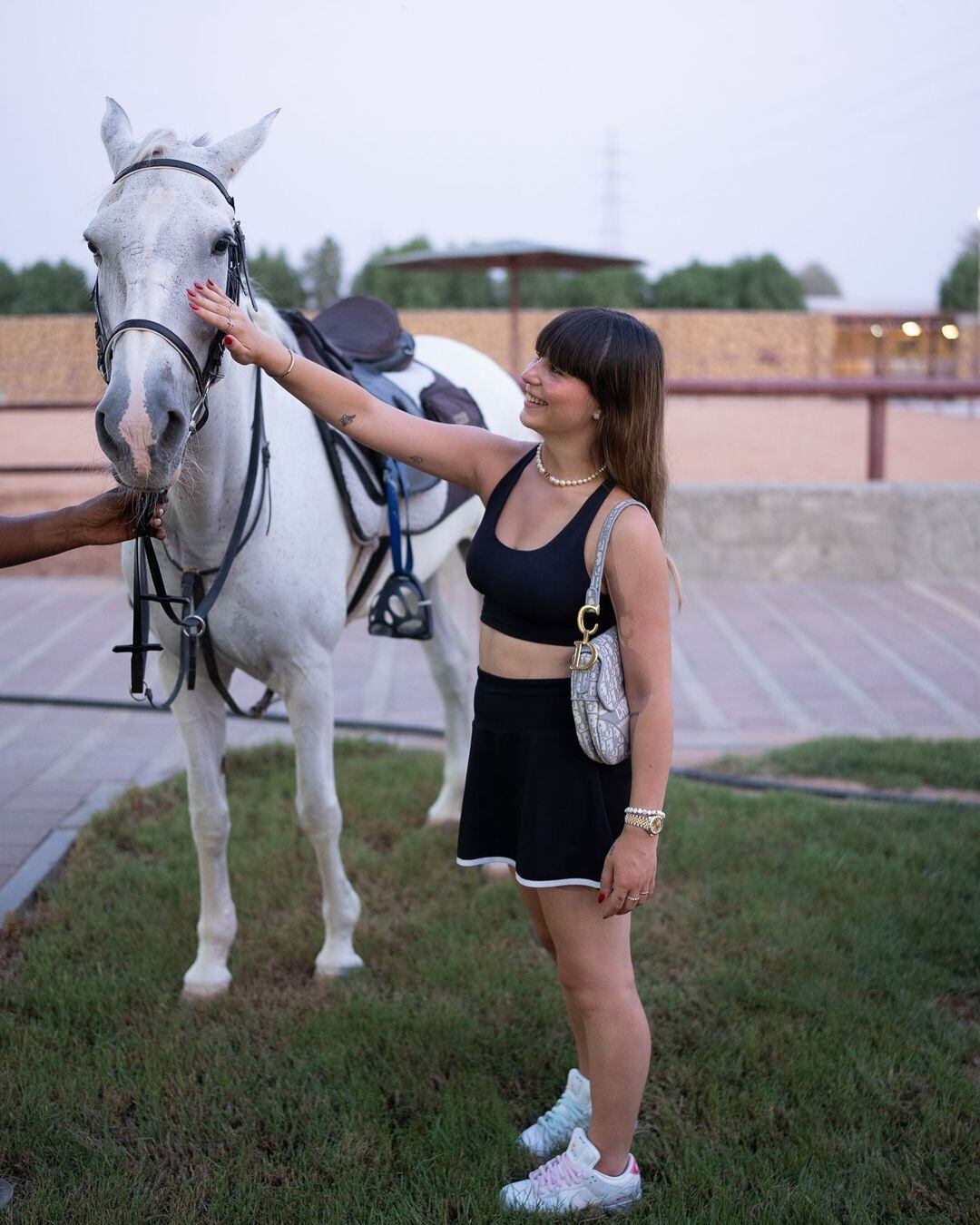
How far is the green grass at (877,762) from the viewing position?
15.1 ft

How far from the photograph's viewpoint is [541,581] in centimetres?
204

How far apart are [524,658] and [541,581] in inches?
6.5

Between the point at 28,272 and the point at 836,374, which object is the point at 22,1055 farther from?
the point at 836,374

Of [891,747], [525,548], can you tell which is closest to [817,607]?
[891,747]

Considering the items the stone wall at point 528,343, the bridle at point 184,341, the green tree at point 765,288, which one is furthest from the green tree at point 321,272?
the bridle at point 184,341

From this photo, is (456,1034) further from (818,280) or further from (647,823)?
(818,280)

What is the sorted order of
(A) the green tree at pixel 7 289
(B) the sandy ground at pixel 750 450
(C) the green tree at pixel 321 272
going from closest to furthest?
(B) the sandy ground at pixel 750 450 → (A) the green tree at pixel 7 289 → (C) the green tree at pixel 321 272

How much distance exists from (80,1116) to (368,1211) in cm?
74

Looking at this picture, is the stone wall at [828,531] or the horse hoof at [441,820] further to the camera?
the stone wall at [828,531]

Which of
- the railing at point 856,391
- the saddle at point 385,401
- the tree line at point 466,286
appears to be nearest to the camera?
the saddle at point 385,401

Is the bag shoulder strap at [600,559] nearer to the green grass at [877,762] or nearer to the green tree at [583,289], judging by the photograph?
the green grass at [877,762]

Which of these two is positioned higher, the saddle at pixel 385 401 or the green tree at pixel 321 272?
the green tree at pixel 321 272

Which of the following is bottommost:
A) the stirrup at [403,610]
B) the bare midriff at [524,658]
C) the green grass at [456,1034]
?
the green grass at [456,1034]

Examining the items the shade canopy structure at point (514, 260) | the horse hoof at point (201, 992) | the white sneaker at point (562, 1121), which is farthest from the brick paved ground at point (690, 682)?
the shade canopy structure at point (514, 260)
